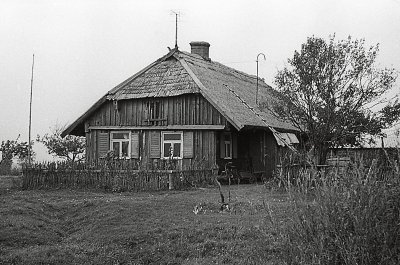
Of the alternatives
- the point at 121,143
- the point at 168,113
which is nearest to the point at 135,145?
the point at 121,143

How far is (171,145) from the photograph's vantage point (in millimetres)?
23391

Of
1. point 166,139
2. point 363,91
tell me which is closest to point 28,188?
point 166,139

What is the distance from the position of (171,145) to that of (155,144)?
83 centimetres

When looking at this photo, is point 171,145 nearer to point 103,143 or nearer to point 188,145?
point 188,145

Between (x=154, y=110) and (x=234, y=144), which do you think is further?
(x=234, y=144)

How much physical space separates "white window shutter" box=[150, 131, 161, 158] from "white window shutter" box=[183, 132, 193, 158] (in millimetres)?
1354

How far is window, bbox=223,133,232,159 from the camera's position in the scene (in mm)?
23538

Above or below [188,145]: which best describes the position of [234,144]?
above

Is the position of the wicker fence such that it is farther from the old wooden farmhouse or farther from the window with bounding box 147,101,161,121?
the window with bounding box 147,101,161,121

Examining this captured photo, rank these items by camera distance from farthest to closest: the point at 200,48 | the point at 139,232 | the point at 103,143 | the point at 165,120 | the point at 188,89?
the point at 200,48 → the point at 103,143 → the point at 165,120 → the point at 188,89 → the point at 139,232

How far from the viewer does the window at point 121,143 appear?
2436 centimetres

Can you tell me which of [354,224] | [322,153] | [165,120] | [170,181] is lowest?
[354,224]

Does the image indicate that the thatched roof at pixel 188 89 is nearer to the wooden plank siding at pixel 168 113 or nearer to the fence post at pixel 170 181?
the wooden plank siding at pixel 168 113

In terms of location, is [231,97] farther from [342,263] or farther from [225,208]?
[342,263]
